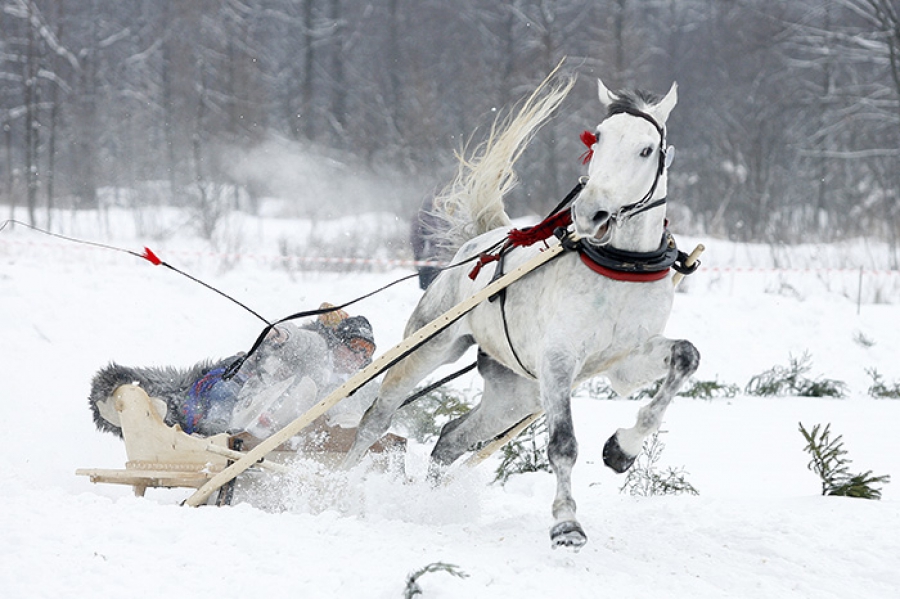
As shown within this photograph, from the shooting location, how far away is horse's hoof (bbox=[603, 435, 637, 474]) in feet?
13.1

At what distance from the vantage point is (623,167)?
3611 mm

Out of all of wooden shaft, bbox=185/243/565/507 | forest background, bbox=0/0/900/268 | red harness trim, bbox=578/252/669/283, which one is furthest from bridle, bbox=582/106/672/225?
forest background, bbox=0/0/900/268

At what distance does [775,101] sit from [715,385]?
16513 millimetres

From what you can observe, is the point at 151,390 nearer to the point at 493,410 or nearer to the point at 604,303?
the point at 493,410

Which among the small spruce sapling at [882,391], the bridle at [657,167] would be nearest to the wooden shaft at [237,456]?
the bridle at [657,167]

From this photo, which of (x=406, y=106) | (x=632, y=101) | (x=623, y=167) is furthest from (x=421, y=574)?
(x=406, y=106)

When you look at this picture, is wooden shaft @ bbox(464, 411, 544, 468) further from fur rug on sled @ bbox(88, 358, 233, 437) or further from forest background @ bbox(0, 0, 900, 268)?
forest background @ bbox(0, 0, 900, 268)

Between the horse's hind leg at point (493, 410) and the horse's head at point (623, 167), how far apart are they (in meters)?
1.36

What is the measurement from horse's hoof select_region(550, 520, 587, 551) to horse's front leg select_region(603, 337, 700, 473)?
58 cm

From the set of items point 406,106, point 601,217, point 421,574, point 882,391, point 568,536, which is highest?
point 406,106

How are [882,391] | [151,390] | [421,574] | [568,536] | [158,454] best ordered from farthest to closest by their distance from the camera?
[882,391] → [151,390] → [158,454] → [568,536] → [421,574]

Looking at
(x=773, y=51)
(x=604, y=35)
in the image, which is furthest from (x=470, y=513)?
(x=773, y=51)

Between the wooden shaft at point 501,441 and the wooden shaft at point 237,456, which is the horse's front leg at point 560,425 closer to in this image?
the wooden shaft at point 501,441

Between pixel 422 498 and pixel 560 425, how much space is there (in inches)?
42.5
